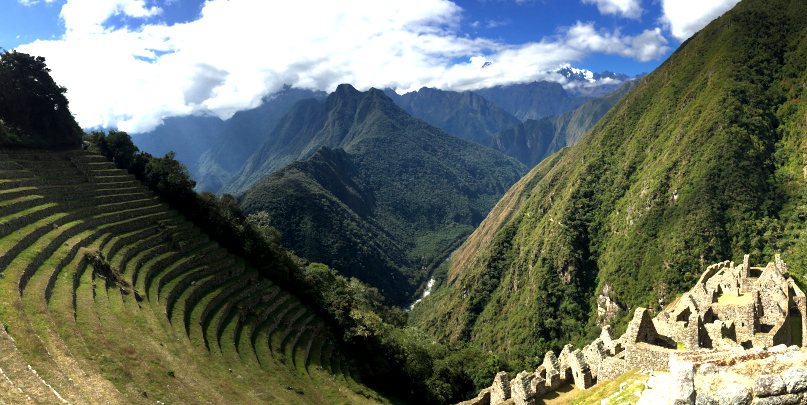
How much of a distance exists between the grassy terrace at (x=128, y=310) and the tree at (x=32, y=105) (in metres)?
5.16

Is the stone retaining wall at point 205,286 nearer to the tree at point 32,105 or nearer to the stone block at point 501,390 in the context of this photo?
the stone block at point 501,390

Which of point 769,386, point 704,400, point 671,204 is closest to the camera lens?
point 769,386

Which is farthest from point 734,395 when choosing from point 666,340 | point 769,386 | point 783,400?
point 666,340

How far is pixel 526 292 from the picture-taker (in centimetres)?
15400

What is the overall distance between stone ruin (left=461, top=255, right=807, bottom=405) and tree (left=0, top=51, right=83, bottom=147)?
2881 inches

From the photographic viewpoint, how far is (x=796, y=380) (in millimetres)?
9188

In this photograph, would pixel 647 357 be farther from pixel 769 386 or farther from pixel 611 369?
pixel 769 386

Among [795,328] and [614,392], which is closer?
[614,392]

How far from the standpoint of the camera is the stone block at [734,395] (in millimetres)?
9336

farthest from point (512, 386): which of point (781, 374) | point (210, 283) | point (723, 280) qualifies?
point (210, 283)

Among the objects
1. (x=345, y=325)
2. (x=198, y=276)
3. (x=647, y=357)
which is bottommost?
(x=345, y=325)

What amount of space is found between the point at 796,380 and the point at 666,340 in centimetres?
1392

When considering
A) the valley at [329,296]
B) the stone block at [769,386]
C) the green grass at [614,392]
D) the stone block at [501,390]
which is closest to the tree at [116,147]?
the valley at [329,296]

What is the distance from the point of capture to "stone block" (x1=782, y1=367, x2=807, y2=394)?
913cm
